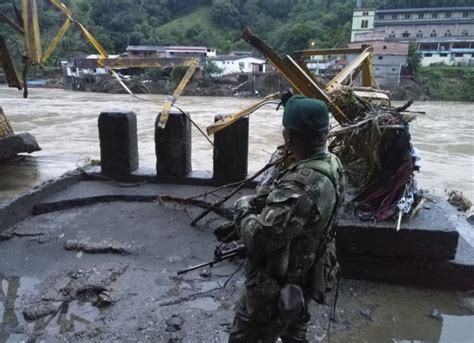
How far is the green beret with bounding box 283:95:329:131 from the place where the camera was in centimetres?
189

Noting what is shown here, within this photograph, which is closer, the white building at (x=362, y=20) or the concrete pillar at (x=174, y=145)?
the concrete pillar at (x=174, y=145)

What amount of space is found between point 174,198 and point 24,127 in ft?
64.3

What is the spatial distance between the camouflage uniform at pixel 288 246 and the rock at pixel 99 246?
2.41 meters

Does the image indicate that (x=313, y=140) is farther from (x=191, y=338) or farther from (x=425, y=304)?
(x=425, y=304)

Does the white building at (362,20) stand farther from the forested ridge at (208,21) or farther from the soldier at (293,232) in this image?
the soldier at (293,232)

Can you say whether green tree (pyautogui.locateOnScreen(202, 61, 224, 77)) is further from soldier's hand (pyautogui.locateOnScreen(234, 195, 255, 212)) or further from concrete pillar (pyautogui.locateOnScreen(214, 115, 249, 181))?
soldier's hand (pyautogui.locateOnScreen(234, 195, 255, 212))

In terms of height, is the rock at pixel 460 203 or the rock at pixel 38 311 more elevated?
the rock at pixel 460 203

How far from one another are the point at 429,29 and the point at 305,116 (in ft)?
228

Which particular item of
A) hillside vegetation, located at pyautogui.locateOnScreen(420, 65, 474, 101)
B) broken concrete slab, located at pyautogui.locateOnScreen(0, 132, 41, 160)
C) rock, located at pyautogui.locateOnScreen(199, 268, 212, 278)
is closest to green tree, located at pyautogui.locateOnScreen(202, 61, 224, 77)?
hillside vegetation, located at pyautogui.locateOnScreen(420, 65, 474, 101)

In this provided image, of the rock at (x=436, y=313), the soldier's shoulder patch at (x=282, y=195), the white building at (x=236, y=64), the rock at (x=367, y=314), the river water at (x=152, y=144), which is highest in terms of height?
the white building at (x=236, y=64)

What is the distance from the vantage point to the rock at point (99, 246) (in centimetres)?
429

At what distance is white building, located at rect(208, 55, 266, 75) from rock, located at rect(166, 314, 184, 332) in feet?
182

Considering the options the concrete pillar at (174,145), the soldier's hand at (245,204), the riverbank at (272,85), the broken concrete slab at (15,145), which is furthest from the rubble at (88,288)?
the riverbank at (272,85)

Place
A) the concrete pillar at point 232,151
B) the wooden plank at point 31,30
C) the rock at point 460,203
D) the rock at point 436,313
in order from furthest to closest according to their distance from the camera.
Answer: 1. the rock at point 460,203
2. the concrete pillar at point 232,151
3. the wooden plank at point 31,30
4. the rock at point 436,313
